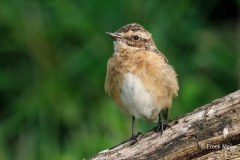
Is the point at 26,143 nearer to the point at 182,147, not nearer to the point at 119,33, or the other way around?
the point at 119,33

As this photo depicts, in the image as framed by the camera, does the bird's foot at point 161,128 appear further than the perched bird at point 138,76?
No

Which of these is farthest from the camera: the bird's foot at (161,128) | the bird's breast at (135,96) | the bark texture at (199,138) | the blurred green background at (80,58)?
the blurred green background at (80,58)

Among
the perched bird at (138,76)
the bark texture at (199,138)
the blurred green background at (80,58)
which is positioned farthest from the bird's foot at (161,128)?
the blurred green background at (80,58)

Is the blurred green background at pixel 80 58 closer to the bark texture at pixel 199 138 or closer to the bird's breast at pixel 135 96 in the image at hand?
the bird's breast at pixel 135 96

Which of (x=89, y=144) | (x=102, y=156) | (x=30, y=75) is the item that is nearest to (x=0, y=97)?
(x=30, y=75)

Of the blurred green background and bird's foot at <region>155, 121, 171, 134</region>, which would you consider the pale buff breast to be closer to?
bird's foot at <region>155, 121, 171, 134</region>
